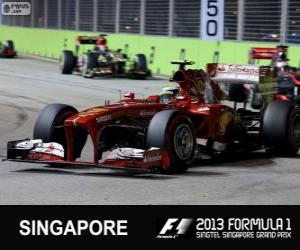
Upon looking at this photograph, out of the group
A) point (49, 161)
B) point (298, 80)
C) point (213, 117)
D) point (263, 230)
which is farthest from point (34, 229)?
point (298, 80)

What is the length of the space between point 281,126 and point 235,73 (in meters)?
1.31

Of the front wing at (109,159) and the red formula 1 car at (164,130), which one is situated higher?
the red formula 1 car at (164,130)

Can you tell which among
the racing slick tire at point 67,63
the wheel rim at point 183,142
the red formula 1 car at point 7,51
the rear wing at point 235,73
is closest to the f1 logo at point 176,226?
the wheel rim at point 183,142

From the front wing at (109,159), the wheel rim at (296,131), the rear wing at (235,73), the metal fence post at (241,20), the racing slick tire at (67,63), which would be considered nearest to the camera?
the front wing at (109,159)

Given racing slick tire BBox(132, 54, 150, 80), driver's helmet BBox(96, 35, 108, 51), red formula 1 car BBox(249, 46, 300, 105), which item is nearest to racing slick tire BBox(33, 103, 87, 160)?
red formula 1 car BBox(249, 46, 300, 105)

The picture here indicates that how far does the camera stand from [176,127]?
9750mm

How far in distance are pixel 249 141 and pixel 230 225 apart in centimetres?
546

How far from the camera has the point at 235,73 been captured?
1203 centimetres

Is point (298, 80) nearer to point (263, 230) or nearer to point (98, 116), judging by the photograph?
point (98, 116)

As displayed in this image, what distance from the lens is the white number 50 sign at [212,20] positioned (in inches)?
1030

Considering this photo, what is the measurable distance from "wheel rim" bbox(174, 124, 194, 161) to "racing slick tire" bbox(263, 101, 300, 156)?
5.05 ft

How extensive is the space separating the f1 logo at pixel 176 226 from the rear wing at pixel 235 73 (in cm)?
576

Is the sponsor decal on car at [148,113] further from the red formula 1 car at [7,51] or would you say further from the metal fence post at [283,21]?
the red formula 1 car at [7,51]

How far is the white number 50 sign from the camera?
2616cm
